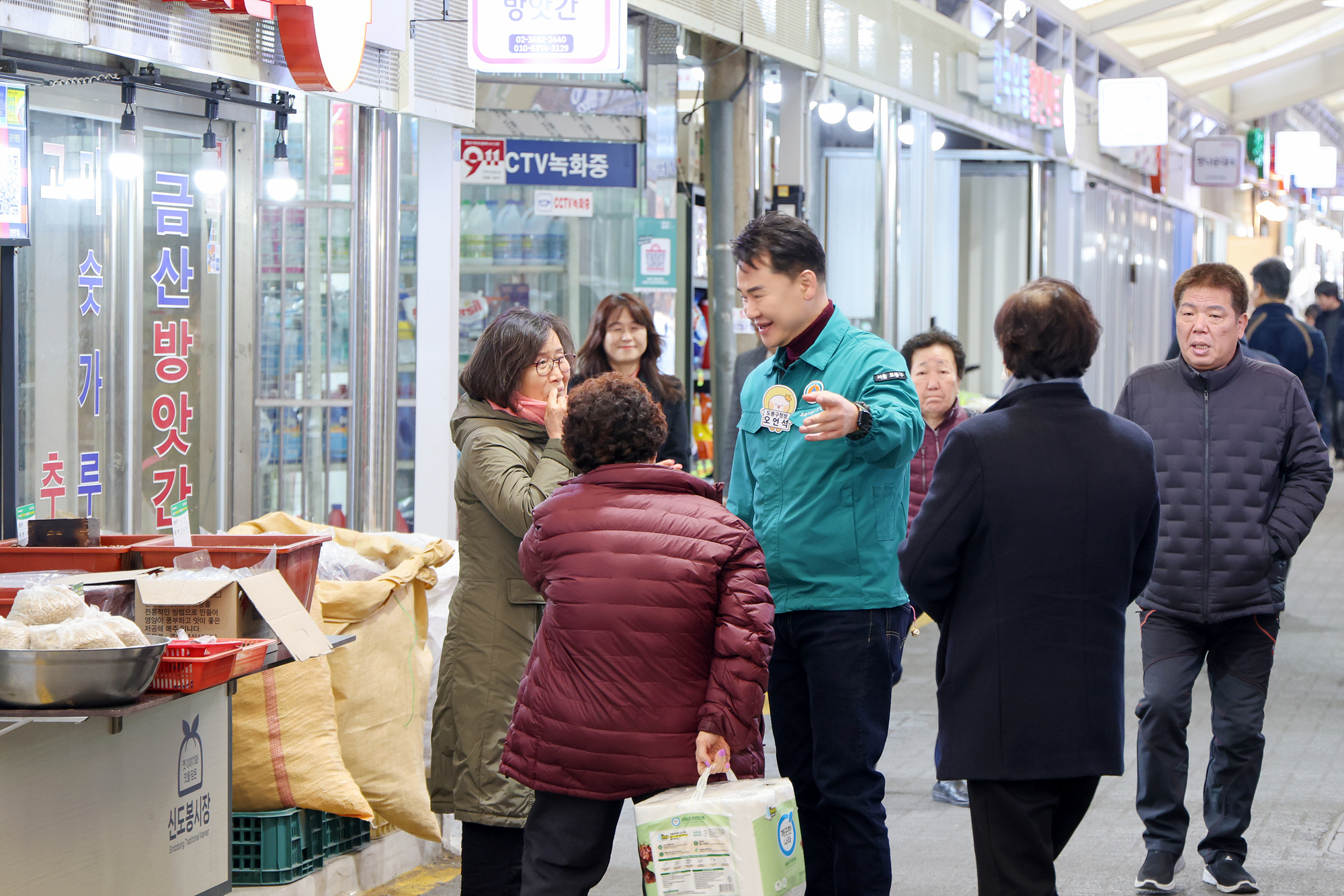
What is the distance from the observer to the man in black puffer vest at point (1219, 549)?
14.9 feet

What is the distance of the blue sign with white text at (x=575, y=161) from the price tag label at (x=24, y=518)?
3975mm

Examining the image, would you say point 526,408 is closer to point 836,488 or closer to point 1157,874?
point 836,488

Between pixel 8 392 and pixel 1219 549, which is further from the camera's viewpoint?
pixel 8 392

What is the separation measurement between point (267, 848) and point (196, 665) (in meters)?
1.33

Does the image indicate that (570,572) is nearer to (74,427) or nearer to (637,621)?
(637,621)

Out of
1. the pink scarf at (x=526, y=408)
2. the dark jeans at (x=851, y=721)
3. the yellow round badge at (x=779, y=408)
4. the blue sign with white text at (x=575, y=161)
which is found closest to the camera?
the dark jeans at (x=851, y=721)

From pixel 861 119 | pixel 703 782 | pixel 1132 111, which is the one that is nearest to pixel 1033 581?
pixel 703 782

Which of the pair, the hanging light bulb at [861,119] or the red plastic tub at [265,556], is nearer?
the red plastic tub at [265,556]

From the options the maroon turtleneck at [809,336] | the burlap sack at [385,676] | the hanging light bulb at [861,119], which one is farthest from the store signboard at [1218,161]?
the maroon turtleneck at [809,336]

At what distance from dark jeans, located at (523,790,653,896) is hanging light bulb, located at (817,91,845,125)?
359 inches

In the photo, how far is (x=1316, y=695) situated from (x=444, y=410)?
430 cm

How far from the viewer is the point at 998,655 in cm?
327

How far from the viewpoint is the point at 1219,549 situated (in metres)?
4.55

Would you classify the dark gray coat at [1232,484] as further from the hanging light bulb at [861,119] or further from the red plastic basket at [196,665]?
the hanging light bulb at [861,119]
